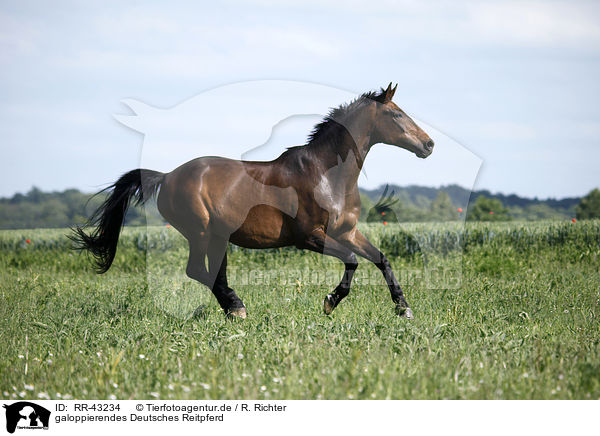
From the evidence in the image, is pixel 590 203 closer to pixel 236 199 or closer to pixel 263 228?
pixel 263 228

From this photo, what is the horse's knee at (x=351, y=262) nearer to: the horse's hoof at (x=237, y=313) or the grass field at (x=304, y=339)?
the grass field at (x=304, y=339)

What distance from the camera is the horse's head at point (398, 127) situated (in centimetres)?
615

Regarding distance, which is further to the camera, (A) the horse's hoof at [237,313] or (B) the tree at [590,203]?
(B) the tree at [590,203]

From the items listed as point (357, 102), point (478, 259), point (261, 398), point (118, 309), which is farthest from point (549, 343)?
point (478, 259)

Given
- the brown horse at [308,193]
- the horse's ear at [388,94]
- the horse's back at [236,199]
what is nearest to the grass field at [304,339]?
the brown horse at [308,193]

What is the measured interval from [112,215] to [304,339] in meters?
3.31

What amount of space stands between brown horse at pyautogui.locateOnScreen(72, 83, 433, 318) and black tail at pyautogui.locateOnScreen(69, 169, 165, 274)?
619 mm

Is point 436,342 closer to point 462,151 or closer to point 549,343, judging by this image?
point 549,343

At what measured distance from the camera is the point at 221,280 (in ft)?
21.5

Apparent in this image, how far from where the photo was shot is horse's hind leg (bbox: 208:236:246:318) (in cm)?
647
